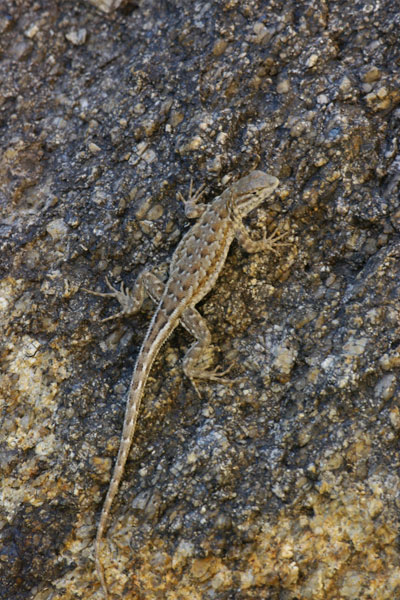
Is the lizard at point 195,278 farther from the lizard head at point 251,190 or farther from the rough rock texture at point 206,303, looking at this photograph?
the rough rock texture at point 206,303

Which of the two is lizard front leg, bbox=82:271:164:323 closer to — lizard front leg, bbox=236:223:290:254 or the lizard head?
lizard front leg, bbox=236:223:290:254

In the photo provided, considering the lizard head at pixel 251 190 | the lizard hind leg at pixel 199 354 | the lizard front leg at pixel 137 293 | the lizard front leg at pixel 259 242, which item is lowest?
the lizard hind leg at pixel 199 354

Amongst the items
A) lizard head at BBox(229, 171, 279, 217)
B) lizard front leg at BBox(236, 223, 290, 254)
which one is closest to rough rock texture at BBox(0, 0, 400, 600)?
lizard front leg at BBox(236, 223, 290, 254)

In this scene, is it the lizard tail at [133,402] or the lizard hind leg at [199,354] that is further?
the lizard hind leg at [199,354]

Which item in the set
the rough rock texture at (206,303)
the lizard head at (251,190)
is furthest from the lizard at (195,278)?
the rough rock texture at (206,303)

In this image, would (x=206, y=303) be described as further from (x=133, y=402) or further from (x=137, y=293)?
(x=133, y=402)

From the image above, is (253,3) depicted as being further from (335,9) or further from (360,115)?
(360,115)
